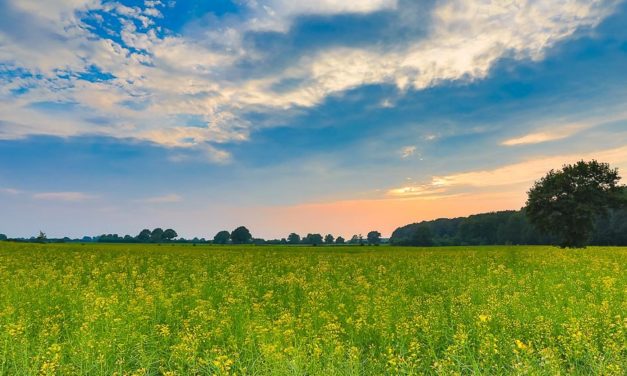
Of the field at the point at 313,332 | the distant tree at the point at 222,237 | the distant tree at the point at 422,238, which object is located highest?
the distant tree at the point at 222,237

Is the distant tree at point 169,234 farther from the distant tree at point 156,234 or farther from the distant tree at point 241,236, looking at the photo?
the distant tree at point 241,236

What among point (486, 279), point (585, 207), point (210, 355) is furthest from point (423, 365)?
point (585, 207)

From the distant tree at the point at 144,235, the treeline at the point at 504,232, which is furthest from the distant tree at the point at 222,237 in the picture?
the treeline at the point at 504,232

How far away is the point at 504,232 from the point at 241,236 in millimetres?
74098

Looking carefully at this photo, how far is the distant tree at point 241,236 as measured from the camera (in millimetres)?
126812

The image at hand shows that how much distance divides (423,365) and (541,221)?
58.2 metres

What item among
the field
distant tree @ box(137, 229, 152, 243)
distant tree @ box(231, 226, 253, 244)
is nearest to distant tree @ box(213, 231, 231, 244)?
distant tree @ box(231, 226, 253, 244)

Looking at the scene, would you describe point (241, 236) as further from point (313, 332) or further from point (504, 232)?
point (313, 332)

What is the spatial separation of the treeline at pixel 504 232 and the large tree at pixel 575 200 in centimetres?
3079

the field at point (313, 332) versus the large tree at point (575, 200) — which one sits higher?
the large tree at point (575, 200)

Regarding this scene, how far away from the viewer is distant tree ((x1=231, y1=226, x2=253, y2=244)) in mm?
126812

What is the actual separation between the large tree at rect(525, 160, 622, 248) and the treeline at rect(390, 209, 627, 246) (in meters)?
30.8

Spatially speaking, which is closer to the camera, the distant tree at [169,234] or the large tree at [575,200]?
the large tree at [575,200]

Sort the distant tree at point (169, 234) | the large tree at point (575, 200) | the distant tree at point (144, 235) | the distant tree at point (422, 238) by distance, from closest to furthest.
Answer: the large tree at point (575, 200) → the distant tree at point (422, 238) → the distant tree at point (144, 235) → the distant tree at point (169, 234)
